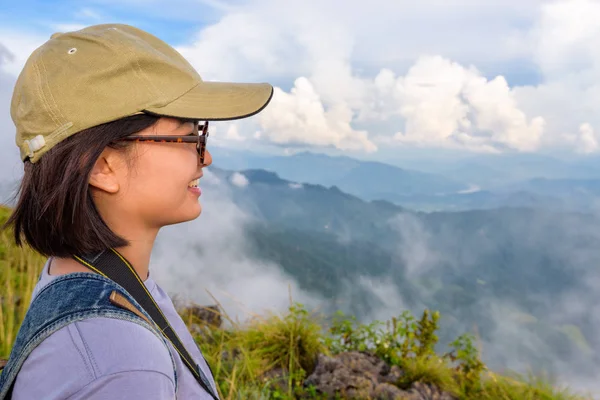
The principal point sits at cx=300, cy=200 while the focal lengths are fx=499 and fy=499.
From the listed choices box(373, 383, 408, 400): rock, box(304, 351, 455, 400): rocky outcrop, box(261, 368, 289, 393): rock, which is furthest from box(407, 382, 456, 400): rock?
box(261, 368, 289, 393): rock

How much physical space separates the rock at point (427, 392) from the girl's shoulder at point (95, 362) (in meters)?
3.29

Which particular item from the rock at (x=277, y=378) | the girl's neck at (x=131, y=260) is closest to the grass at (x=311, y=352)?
the rock at (x=277, y=378)

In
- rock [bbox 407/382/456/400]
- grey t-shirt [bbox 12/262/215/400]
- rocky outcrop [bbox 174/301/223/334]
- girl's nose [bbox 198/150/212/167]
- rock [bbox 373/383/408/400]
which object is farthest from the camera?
rocky outcrop [bbox 174/301/223/334]

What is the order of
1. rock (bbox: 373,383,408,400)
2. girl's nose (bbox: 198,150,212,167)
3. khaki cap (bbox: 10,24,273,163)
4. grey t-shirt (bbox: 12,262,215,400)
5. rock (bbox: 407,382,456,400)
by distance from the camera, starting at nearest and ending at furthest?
grey t-shirt (bbox: 12,262,215,400) < khaki cap (bbox: 10,24,273,163) < girl's nose (bbox: 198,150,212,167) < rock (bbox: 373,383,408,400) < rock (bbox: 407,382,456,400)

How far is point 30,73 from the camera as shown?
4.61 ft

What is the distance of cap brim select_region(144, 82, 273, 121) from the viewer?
4.70ft

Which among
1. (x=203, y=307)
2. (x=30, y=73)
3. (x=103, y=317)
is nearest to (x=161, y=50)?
(x=30, y=73)

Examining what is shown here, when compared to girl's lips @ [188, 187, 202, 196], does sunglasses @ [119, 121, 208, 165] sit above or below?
above

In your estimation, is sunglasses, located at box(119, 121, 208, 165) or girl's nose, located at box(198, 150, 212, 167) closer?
sunglasses, located at box(119, 121, 208, 165)

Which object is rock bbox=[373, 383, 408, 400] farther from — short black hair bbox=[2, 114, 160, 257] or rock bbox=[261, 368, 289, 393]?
short black hair bbox=[2, 114, 160, 257]

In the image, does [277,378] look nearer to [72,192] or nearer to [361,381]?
[361,381]

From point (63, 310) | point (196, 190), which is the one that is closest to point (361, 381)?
point (196, 190)

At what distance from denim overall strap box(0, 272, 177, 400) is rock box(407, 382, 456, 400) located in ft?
10.9

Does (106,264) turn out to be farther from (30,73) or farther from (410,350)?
(410,350)
